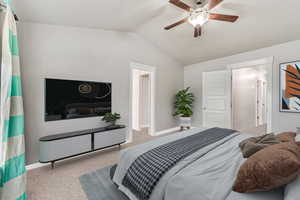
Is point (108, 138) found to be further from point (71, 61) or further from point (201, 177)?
point (201, 177)

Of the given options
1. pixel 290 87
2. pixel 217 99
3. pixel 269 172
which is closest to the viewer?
pixel 269 172

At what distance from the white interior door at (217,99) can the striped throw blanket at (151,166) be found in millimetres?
2887

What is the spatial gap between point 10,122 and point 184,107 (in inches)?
160

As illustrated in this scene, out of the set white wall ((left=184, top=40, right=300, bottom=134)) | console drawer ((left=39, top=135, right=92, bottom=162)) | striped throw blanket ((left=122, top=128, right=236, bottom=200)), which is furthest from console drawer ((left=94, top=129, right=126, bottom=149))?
white wall ((left=184, top=40, right=300, bottom=134))

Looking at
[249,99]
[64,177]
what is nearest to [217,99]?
[249,99]

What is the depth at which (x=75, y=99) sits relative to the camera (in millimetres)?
2684

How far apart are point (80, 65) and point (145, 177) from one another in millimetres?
2526

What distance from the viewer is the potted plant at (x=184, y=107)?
4.44 metres

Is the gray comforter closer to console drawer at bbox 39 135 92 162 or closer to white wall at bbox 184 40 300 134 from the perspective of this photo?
console drawer at bbox 39 135 92 162

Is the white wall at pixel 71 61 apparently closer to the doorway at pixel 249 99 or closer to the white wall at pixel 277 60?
the white wall at pixel 277 60

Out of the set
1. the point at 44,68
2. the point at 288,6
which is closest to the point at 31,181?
the point at 44,68

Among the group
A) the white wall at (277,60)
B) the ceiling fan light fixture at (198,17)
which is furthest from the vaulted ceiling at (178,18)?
the ceiling fan light fixture at (198,17)

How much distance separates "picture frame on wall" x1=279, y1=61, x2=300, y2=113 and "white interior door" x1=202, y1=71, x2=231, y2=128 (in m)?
1.11

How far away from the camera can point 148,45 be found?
3891 millimetres
